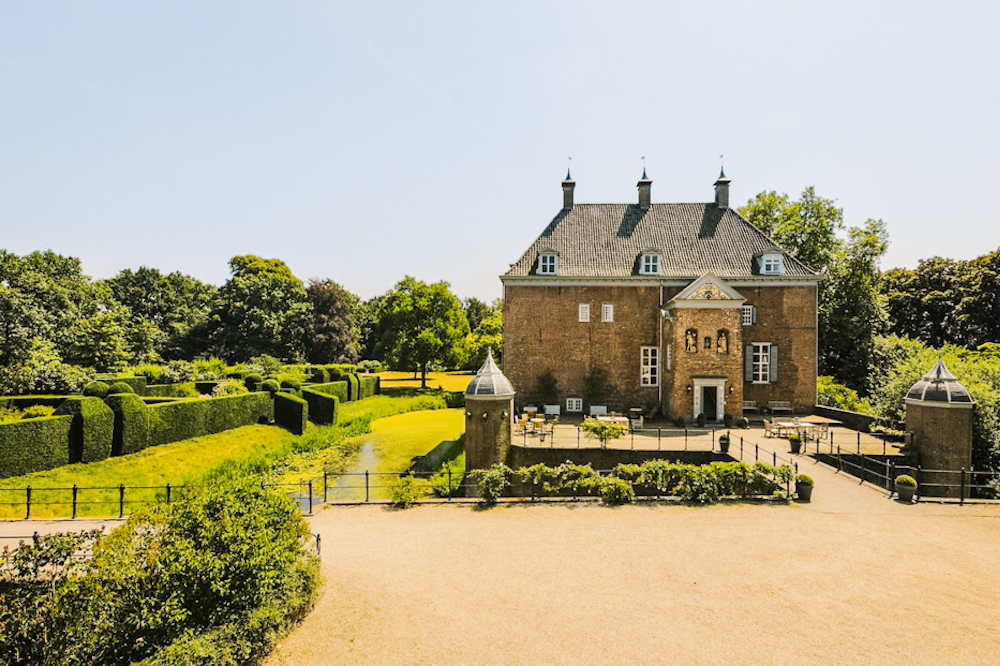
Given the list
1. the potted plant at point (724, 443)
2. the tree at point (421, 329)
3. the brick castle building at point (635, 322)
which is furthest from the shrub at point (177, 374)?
the potted plant at point (724, 443)

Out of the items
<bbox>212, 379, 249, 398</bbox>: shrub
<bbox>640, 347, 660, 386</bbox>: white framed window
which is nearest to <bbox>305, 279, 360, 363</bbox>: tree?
<bbox>212, 379, 249, 398</bbox>: shrub

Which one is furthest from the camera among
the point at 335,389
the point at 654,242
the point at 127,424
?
the point at 335,389

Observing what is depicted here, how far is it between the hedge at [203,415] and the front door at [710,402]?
78.4 feet

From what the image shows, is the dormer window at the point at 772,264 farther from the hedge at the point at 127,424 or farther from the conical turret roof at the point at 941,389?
the hedge at the point at 127,424

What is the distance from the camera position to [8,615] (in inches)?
264

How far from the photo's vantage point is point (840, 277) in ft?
115

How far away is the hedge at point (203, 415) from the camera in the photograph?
71.4 ft

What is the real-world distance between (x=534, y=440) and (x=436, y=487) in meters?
5.75

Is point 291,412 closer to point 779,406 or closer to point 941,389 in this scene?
point 779,406

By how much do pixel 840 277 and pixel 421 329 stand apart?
1333 inches

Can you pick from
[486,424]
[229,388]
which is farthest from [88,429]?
[486,424]

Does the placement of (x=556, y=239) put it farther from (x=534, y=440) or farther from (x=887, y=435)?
(x=887, y=435)

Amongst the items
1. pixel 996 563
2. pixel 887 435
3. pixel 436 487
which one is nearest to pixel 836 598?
pixel 996 563

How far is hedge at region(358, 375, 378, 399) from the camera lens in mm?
42819
